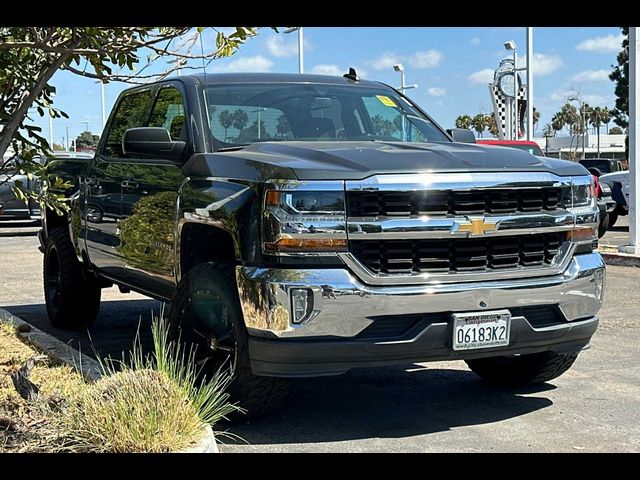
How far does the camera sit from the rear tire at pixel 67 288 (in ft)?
25.2

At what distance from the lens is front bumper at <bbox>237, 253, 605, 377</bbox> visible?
→ 428cm

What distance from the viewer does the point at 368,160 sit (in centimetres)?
455

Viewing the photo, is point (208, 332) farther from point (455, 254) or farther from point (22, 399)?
point (455, 254)

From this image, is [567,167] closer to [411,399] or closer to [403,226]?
[403,226]

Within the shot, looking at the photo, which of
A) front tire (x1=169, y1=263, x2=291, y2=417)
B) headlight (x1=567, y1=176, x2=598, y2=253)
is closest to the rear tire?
front tire (x1=169, y1=263, x2=291, y2=417)

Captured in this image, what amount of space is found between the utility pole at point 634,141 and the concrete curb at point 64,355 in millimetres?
8541

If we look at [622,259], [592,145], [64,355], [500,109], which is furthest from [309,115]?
[592,145]

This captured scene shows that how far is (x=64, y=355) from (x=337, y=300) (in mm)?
2839

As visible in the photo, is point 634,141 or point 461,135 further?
point 634,141

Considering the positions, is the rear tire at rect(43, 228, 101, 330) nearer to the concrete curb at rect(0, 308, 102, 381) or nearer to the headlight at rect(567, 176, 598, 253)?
the concrete curb at rect(0, 308, 102, 381)

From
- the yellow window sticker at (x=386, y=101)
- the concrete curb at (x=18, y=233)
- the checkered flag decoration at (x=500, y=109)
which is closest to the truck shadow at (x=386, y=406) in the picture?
the yellow window sticker at (x=386, y=101)

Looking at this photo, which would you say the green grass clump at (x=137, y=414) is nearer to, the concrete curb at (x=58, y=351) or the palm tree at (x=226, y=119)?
the concrete curb at (x=58, y=351)
